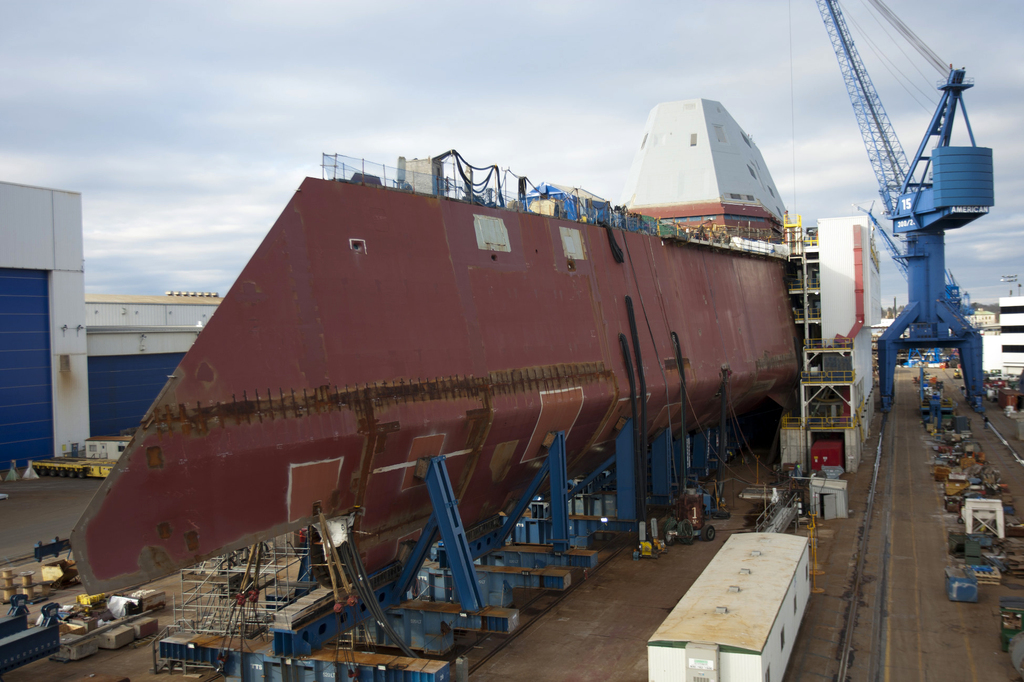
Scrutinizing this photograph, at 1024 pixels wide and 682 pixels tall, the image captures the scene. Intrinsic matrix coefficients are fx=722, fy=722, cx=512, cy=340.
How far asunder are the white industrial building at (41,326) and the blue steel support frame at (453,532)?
3991cm

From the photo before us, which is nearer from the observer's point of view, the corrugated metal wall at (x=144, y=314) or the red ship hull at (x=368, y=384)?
the red ship hull at (x=368, y=384)

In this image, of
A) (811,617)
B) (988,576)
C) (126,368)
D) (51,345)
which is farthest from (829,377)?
(51,345)

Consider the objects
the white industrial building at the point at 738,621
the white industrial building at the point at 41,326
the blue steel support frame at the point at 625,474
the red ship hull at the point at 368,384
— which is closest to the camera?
the red ship hull at the point at 368,384

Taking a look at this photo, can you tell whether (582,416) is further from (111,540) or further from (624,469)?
(111,540)

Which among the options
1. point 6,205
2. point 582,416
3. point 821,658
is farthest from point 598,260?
point 6,205

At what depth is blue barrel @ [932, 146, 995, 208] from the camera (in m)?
53.4

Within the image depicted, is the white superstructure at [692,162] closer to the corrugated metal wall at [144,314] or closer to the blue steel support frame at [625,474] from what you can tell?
the blue steel support frame at [625,474]

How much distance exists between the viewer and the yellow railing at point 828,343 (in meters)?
43.5

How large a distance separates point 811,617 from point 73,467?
4258 centimetres

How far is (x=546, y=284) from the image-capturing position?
22281 mm

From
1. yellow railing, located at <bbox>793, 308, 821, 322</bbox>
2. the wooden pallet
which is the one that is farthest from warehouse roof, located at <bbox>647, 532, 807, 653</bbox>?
Result: yellow railing, located at <bbox>793, 308, 821, 322</bbox>

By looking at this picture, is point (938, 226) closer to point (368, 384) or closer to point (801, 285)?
point (801, 285)

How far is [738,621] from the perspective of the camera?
50.8ft

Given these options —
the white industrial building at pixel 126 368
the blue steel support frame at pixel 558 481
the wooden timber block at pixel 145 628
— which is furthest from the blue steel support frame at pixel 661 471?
the white industrial building at pixel 126 368
